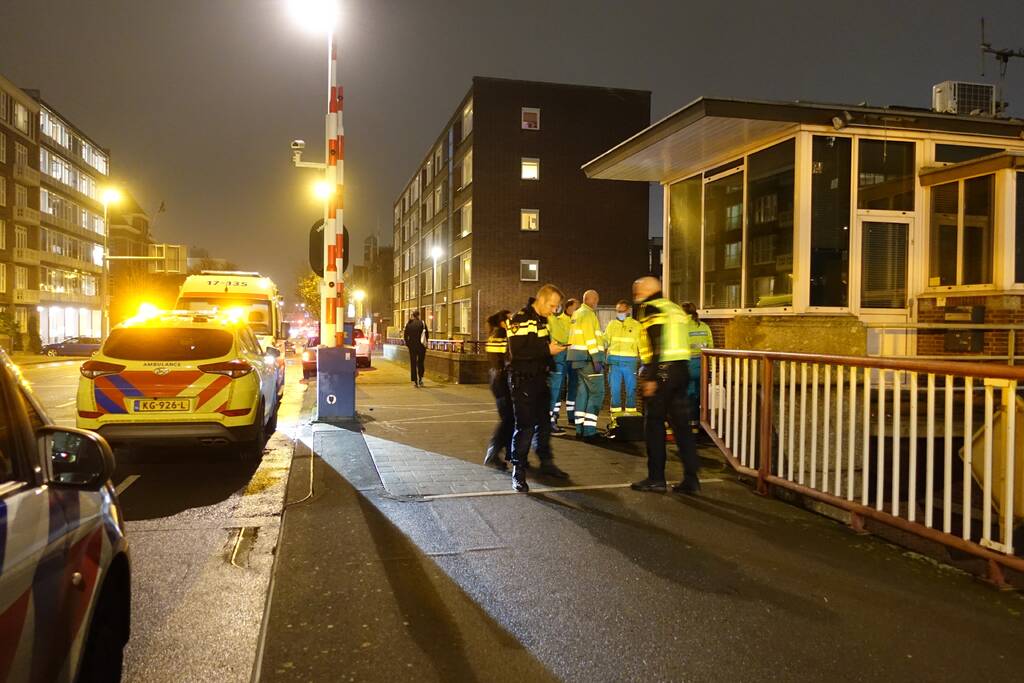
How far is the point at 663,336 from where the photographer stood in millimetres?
6371

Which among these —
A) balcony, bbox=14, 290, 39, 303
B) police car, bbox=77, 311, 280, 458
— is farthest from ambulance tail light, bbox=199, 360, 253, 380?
balcony, bbox=14, 290, 39, 303

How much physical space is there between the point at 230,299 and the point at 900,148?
43.3 feet

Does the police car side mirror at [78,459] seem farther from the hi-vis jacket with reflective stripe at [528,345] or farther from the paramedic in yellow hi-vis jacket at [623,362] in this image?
the paramedic in yellow hi-vis jacket at [623,362]

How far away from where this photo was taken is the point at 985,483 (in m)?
4.30

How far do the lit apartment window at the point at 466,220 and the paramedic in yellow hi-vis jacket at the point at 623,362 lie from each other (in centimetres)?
3010

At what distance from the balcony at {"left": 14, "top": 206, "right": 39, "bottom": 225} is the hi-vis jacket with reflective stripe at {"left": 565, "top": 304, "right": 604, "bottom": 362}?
181 feet

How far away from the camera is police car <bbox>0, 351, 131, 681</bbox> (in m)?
1.79

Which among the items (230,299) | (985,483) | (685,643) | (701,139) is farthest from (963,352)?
(230,299)

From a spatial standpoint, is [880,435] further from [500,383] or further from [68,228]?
[68,228]

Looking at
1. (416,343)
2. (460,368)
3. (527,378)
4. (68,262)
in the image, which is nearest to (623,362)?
(527,378)

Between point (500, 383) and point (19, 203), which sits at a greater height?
point (19, 203)

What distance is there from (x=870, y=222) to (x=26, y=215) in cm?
5803

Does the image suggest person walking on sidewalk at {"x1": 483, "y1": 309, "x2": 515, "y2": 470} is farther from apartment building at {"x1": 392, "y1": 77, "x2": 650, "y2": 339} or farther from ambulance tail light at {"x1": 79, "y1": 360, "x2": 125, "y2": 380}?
apartment building at {"x1": 392, "y1": 77, "x2": 650, "y2": 339}

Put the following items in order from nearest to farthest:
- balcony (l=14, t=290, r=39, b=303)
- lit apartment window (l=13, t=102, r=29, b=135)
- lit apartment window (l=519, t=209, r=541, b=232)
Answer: lit apartment window (l=519, t=209, r=541, b=232)
lit apartment window (l=13, t=102, r=29, b=135)
balcony (l=14, t=290, r=39, b=303)
